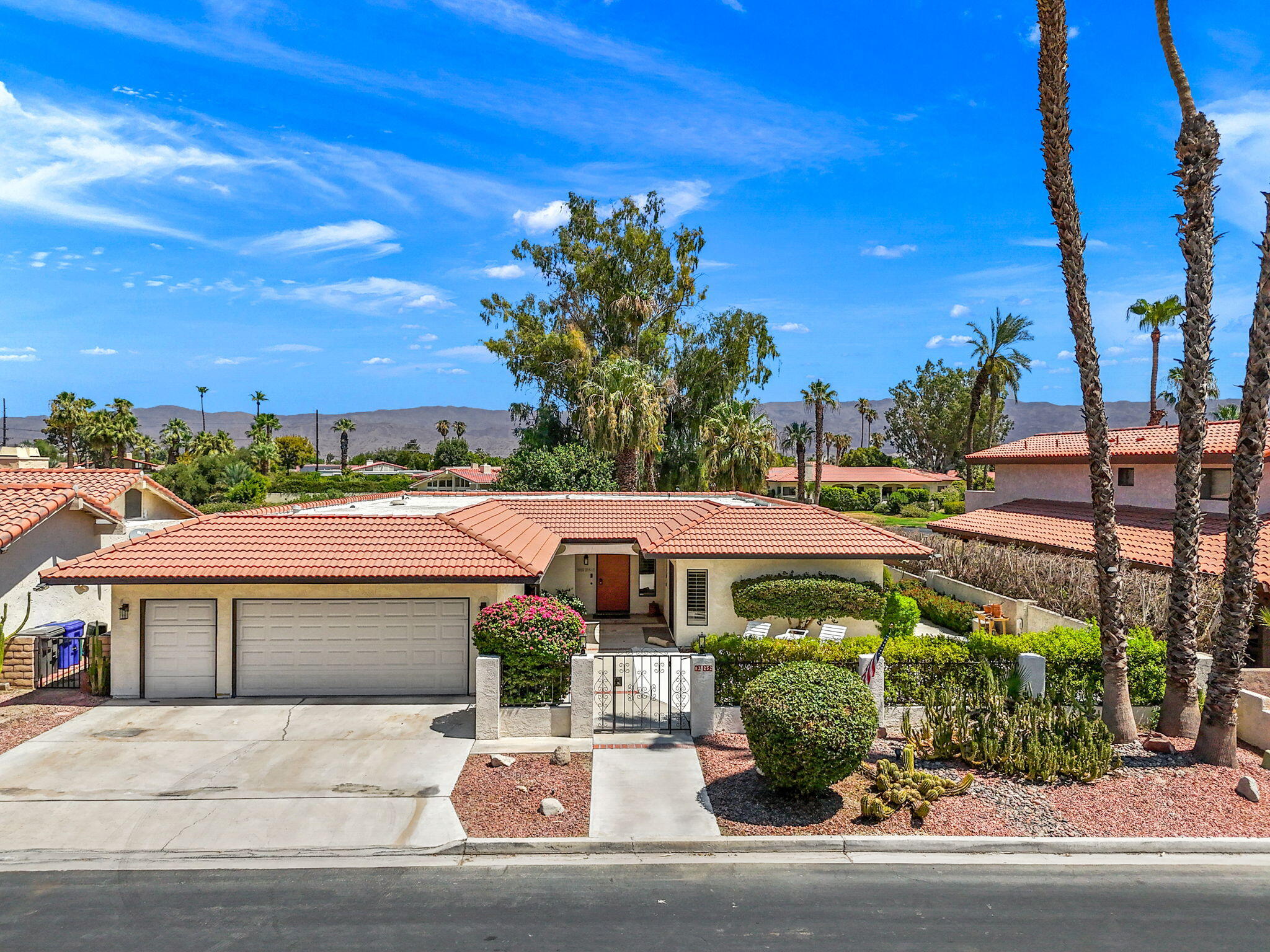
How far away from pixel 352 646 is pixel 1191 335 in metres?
15.3

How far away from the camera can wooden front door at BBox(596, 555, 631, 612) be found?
77.9 ft

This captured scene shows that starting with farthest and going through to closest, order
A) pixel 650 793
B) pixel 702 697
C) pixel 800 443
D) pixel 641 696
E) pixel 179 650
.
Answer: pixel 800 443 → pixel 179 650 → pixel 641 696 → pixel 702 697 → pixel 650 793

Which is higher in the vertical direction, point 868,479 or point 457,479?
point 868,479

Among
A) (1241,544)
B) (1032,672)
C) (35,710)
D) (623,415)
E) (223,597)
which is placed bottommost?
(35,710)

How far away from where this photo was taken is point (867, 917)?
7.81m

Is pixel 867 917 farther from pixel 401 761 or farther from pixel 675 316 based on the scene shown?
pixel 675 316

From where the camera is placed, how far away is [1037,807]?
1020 centimetres

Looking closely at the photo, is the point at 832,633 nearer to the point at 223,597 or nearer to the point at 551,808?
the point at 551,808

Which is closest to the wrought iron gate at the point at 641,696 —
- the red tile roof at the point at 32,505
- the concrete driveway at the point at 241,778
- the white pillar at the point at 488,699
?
the white pillar at the point at 488,699

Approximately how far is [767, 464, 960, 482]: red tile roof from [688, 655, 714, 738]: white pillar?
69.7 metres

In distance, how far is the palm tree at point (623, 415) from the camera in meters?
37.5

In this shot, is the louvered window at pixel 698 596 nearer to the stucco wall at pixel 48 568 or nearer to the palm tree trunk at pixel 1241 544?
the palm tree trunk at pixel 1241 544

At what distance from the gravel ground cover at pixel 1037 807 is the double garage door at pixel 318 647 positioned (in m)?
6.37

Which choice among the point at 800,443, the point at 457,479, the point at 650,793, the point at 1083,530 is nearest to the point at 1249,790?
the point at 650,793
